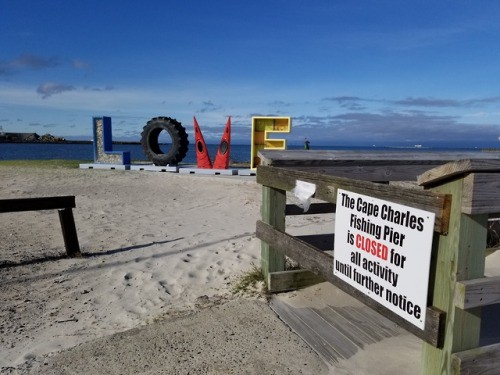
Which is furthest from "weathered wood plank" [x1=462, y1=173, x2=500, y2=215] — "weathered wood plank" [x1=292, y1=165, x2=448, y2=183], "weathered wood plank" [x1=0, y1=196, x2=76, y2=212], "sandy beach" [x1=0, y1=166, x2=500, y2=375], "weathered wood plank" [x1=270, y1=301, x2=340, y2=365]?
"weathered wood plank" [x1=0, y1=196, x2=76, y2=212]

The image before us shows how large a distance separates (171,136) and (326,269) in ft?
58.2

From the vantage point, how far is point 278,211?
14.2 ft

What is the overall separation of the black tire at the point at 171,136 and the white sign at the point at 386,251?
1766cm

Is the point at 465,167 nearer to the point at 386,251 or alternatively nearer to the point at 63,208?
the point at 386,251

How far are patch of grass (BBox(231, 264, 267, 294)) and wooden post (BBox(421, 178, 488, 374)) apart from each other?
2507 mm

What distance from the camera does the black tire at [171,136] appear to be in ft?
65.8

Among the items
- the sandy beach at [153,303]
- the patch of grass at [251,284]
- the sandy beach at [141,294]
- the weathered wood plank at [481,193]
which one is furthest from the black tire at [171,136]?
the weathered wood plank at [481,193]

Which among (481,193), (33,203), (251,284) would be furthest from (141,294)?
(481,193)

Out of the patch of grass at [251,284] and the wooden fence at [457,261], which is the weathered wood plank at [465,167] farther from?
the patch of grass at [251,284]

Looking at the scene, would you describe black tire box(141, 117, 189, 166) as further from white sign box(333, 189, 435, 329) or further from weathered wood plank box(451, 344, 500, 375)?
weathered wood plank box(451, 344, 500, 375)

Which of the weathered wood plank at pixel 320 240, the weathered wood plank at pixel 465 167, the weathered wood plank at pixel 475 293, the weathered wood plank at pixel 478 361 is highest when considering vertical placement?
the weathered wood plank at pixel 465 167

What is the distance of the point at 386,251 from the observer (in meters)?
2.44

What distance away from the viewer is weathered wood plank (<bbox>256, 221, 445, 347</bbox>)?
208 centimetres

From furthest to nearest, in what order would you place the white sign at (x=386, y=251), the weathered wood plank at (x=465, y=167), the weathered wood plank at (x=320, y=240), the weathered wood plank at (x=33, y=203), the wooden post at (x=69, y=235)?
the wooden post at (x=69, y=235)
the weathered wood plank at (x=33, y=203)
the weathered wood plank at (x=320, y=240)
the white sign at (x=386, y=251)
the weathered wood plank at (x=465, y=167)
